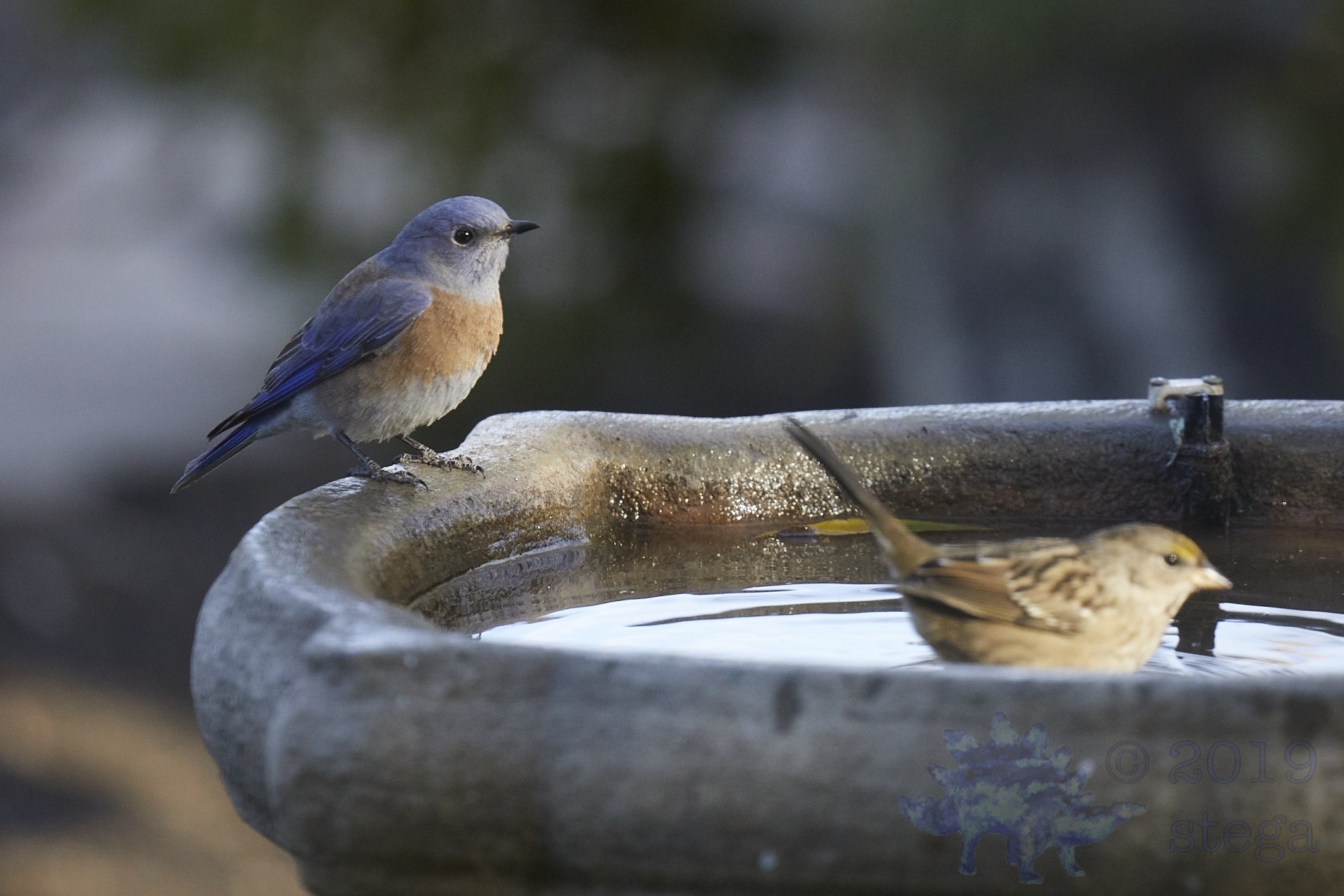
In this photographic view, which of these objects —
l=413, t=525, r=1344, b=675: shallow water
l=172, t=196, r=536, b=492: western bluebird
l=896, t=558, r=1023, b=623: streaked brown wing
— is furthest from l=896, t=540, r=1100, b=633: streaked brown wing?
l=172, t=196, r=536, b=492: western bluebird

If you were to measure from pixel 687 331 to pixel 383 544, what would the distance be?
5516mm

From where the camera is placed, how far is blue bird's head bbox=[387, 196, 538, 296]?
337 centimetres

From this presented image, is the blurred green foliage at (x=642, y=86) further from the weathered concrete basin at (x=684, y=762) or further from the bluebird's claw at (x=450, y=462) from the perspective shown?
the weathered concrete basin at (x=684, y=762)

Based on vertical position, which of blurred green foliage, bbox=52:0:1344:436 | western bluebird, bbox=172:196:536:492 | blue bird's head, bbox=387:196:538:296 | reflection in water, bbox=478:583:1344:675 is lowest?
reflection in water, bbox=478:583:1344:675

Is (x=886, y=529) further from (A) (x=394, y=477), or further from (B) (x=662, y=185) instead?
(B) (x=662, y=185)

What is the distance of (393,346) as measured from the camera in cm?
322

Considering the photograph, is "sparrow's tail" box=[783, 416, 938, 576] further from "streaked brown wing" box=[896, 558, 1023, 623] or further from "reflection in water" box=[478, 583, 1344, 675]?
"reflection in water" box=[478, 583, 1344, 675]

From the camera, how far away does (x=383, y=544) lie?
2348 millimetres

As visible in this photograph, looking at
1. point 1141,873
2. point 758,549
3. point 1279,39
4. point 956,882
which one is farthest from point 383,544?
point 1279,39

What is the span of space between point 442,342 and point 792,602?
1.07 metres

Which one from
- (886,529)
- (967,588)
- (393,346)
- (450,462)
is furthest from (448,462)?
(967,588)

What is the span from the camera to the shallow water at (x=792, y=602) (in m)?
2.37

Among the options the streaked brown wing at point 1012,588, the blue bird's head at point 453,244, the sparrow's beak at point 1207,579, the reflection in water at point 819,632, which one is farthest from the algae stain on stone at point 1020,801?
the blue bird's head at point 453,244

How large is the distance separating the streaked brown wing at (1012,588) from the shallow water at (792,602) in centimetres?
16
